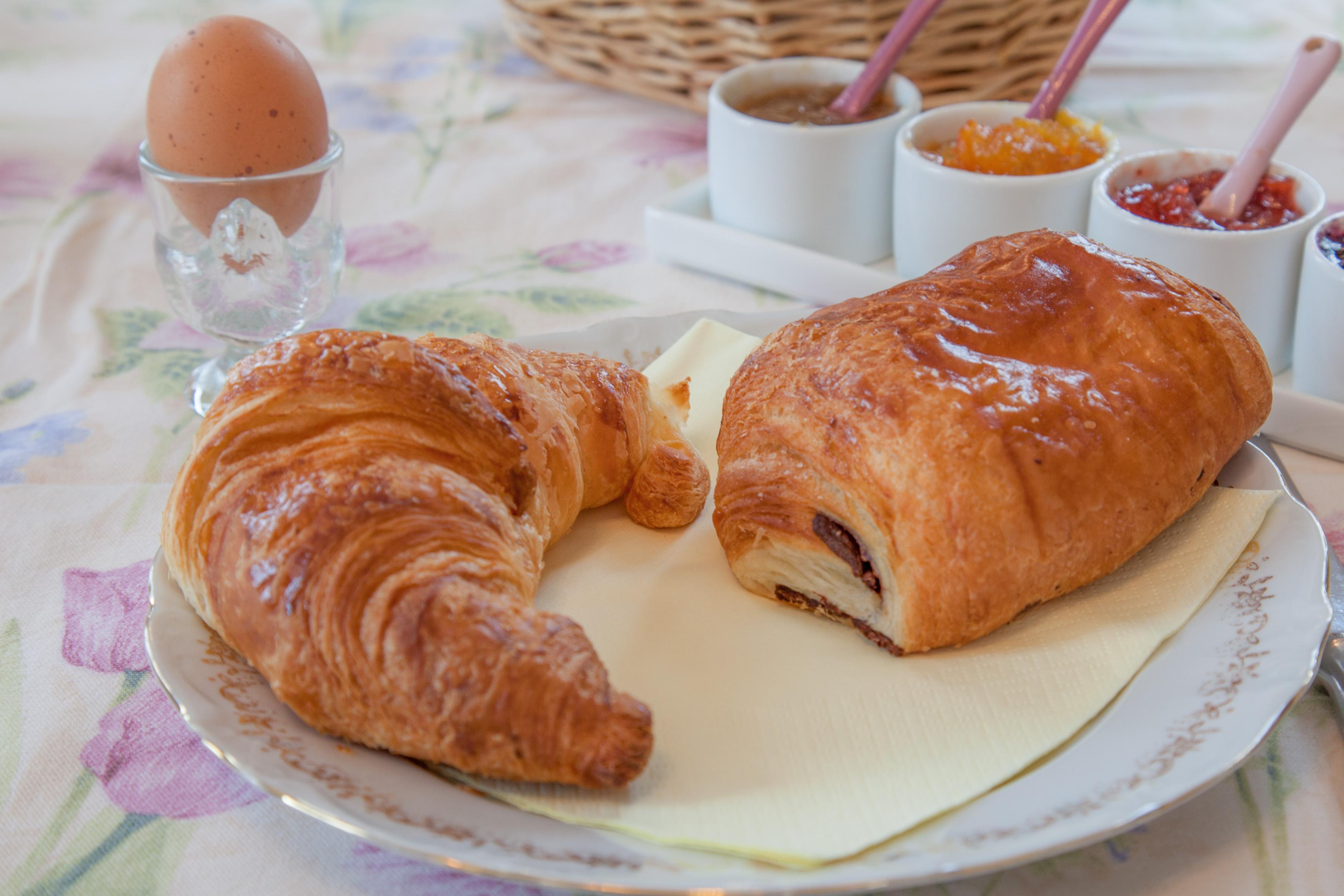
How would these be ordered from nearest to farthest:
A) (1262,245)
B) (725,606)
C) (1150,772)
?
(1150,772) < (725,606) < (1262,245)

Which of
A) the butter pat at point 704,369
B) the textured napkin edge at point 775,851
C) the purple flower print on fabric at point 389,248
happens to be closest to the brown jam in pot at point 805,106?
the butter pat at point 704,369

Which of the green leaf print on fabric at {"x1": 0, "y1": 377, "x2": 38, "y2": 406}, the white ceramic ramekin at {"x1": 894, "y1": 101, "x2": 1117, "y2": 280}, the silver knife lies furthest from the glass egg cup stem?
the silver knife

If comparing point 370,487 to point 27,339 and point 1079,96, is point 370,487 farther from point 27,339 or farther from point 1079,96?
point 1079,96

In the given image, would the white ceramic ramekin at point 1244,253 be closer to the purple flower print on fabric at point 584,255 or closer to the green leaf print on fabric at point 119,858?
the purple flower print on fabric at point 584,255

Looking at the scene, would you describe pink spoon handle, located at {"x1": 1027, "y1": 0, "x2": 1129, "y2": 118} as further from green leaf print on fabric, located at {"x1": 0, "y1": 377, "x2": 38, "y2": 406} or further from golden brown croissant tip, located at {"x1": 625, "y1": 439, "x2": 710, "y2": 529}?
green leaf print on fabric, located at {"x1": 0, "y1": 377, "x2": 38, "y2": 406}

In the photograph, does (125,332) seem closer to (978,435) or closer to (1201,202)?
(978,435)

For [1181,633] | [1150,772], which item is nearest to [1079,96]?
[1181,633]
